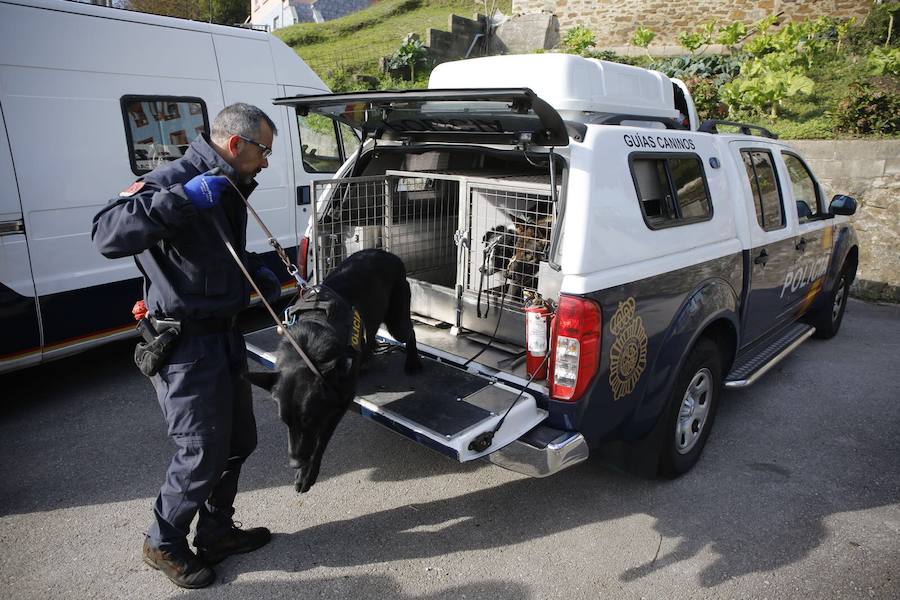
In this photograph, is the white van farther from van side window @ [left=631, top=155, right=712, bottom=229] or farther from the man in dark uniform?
van side window @ [left=631, top=155, right=712, bottom=229]

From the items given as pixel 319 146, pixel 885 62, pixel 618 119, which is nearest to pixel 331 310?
pixel 618 119

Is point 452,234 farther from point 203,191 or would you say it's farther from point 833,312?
point 833,312

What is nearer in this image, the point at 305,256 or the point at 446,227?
the point at 305,256

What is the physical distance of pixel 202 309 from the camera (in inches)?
102

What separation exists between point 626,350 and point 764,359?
219 centimetres

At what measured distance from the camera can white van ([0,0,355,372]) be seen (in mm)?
4289

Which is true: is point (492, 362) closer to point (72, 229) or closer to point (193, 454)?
point (193, 454)

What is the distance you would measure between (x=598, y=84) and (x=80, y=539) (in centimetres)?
385

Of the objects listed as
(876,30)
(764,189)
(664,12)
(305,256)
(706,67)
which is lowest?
(305,256)

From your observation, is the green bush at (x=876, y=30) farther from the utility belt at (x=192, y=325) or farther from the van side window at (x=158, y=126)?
the utility belt at (x=192, y=325)

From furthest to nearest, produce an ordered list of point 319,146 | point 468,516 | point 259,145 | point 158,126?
point 319,146 < point 158,126 < point 468,516 < point 259,145

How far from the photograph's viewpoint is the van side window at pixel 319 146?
6496mm

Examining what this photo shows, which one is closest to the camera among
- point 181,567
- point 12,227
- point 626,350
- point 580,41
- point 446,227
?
point 181,567

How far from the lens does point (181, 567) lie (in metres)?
2.79
